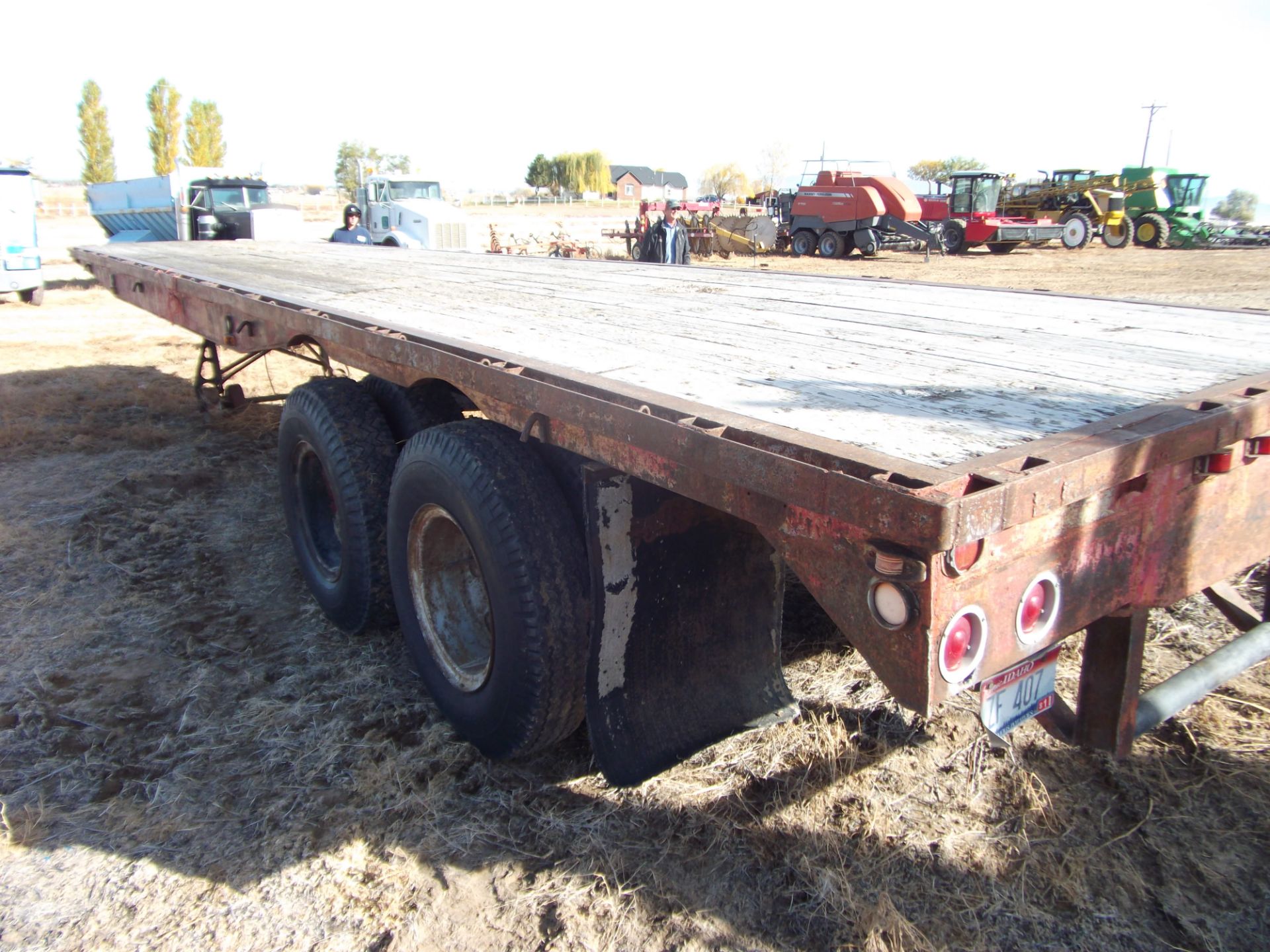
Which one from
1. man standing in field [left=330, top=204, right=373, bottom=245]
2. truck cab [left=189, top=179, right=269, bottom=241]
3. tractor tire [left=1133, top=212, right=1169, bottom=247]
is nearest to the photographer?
man standing in field [left=330, top=204, right=373, bottom=245]

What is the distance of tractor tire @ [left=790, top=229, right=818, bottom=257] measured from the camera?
2628 cm

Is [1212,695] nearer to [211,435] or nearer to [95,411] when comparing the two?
[211,435]

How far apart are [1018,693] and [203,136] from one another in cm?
5858

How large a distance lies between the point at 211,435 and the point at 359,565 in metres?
4.47

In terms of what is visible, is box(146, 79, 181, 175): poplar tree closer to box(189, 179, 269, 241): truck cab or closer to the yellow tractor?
box(189, 179, 269, 241): truck cab

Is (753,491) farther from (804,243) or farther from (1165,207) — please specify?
(1165,207)

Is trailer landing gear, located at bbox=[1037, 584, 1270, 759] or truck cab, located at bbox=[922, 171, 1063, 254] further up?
truck cab, located at bbox=[922, 171, 1063, 254]

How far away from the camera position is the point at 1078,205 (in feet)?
91.2

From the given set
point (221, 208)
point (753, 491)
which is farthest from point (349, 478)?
point (221, 208)

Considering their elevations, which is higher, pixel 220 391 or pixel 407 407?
pixel 407 407

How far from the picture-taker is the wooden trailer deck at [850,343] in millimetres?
2000

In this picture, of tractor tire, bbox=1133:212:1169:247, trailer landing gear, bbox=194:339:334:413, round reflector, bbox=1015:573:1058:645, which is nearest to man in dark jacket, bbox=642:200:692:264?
trailer landing gear, bbox=194:339:334:413

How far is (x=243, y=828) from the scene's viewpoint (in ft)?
9.01

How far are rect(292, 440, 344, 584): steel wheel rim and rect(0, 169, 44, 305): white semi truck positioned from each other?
1505 centimetres
